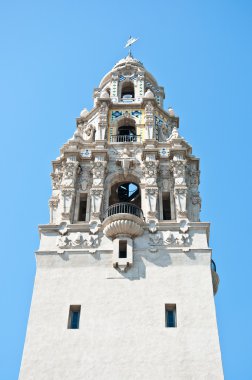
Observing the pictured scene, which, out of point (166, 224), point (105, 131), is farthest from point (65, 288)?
point (105, 131)

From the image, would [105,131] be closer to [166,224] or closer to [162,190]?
[162,190]

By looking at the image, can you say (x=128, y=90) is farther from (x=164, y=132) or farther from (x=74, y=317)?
(x=74, y=317)

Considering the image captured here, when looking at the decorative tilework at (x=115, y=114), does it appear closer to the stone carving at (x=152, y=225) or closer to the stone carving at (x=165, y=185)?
the stone carving at (x=165, y=185)

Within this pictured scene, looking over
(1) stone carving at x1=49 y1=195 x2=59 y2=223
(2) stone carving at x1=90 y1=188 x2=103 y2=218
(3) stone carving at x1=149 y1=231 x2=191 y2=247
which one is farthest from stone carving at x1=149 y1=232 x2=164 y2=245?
(1) stone carving at x1=49 y1=195 x2=59 y2=223

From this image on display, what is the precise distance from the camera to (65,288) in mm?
28656

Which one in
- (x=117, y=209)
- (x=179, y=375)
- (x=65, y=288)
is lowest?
(x=179, y=375)

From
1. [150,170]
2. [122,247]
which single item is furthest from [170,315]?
[150,170]

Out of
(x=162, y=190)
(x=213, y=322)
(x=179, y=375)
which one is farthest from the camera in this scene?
(x=162, y=190)

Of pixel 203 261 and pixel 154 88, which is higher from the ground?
pixel 154 88

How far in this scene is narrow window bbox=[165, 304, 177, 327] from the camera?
27188 millimetres

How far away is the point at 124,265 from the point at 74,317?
3.06 metres

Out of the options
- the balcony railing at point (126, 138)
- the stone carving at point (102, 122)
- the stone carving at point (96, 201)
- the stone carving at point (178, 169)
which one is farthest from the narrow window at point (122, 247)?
the balcony railing at point (126, 138)

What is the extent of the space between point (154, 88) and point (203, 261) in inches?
650

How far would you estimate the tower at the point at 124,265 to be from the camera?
84.9 feet
